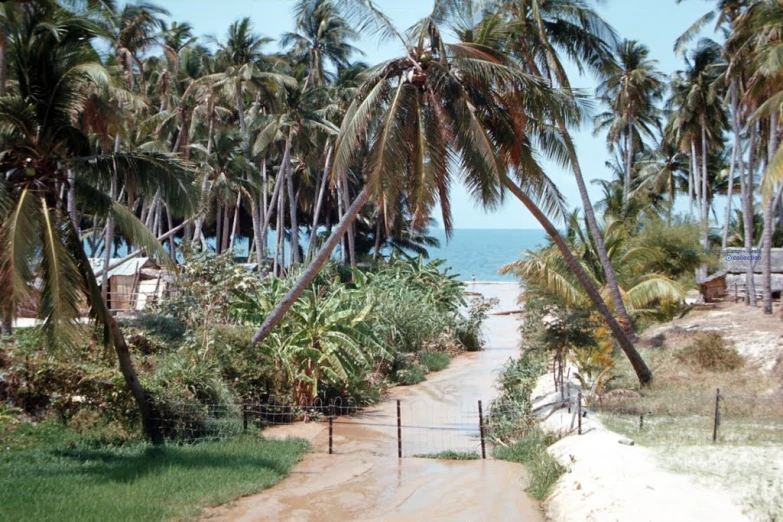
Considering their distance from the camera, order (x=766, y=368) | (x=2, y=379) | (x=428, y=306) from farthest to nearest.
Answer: (x=428, y=306)
(x=766, y=368)
(x=2, y=379)

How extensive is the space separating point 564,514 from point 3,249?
801 cm

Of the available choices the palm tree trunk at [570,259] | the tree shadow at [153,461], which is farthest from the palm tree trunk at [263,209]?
the tree shadow at [153,461]

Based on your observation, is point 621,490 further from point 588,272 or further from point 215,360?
point 588,272

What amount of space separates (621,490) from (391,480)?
3.87m

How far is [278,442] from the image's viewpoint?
1292 cm

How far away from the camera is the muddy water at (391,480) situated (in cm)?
977

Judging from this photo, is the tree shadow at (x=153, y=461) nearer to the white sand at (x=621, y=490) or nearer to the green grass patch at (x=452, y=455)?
the green grass patch at (x=452, y=455)

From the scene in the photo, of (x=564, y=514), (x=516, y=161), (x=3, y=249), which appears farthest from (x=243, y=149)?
(x=564, y=514)

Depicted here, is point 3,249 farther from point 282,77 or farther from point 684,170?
point 684,170

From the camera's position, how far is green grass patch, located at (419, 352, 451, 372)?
2233 cm

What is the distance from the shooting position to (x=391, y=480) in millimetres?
11383

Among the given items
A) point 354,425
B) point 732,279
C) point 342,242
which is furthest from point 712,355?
point 342,242

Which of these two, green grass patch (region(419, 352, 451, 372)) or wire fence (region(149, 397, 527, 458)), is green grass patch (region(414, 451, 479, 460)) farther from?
green grass patch (region(419, 352, 451, 372))

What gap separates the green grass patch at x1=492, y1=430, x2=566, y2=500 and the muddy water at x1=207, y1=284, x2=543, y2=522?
0.21m
